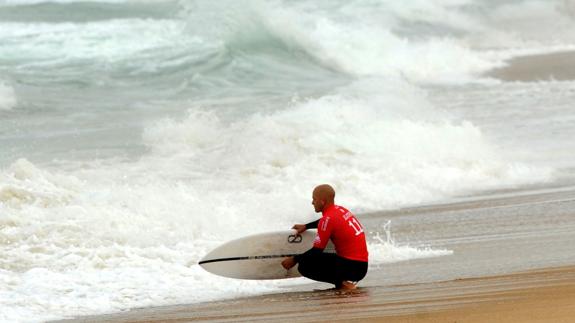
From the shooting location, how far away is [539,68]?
28812mm

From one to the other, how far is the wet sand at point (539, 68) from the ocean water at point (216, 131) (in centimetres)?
81

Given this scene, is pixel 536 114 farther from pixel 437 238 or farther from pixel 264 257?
pixel 264 257

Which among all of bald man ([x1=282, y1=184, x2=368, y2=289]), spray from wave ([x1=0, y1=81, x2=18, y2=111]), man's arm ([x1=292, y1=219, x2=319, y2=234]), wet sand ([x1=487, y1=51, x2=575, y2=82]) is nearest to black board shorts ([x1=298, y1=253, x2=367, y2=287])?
bald man ([x1=282, y1=184, x2=368, y2=289])

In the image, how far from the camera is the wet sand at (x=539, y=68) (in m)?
26.5

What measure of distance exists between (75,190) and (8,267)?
2968 mm

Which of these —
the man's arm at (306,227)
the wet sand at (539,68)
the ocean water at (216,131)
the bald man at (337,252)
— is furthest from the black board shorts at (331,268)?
the wet sand at (539,68)

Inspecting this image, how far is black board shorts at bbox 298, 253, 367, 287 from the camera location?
836cm

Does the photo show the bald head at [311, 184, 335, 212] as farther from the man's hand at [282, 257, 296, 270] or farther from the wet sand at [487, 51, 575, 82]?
the wet sand at [487, 51, 575, 82]

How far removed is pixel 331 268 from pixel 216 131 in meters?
9.85

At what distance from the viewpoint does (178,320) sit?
24.3 feet

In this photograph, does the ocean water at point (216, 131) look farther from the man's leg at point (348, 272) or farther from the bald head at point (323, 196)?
the bald head at point (323, 196)

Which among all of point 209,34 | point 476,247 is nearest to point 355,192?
point 476,247

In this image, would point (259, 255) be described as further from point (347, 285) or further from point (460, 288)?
point (460, 288)

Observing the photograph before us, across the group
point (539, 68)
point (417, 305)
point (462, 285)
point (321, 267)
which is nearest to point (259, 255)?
point (321, 267)
